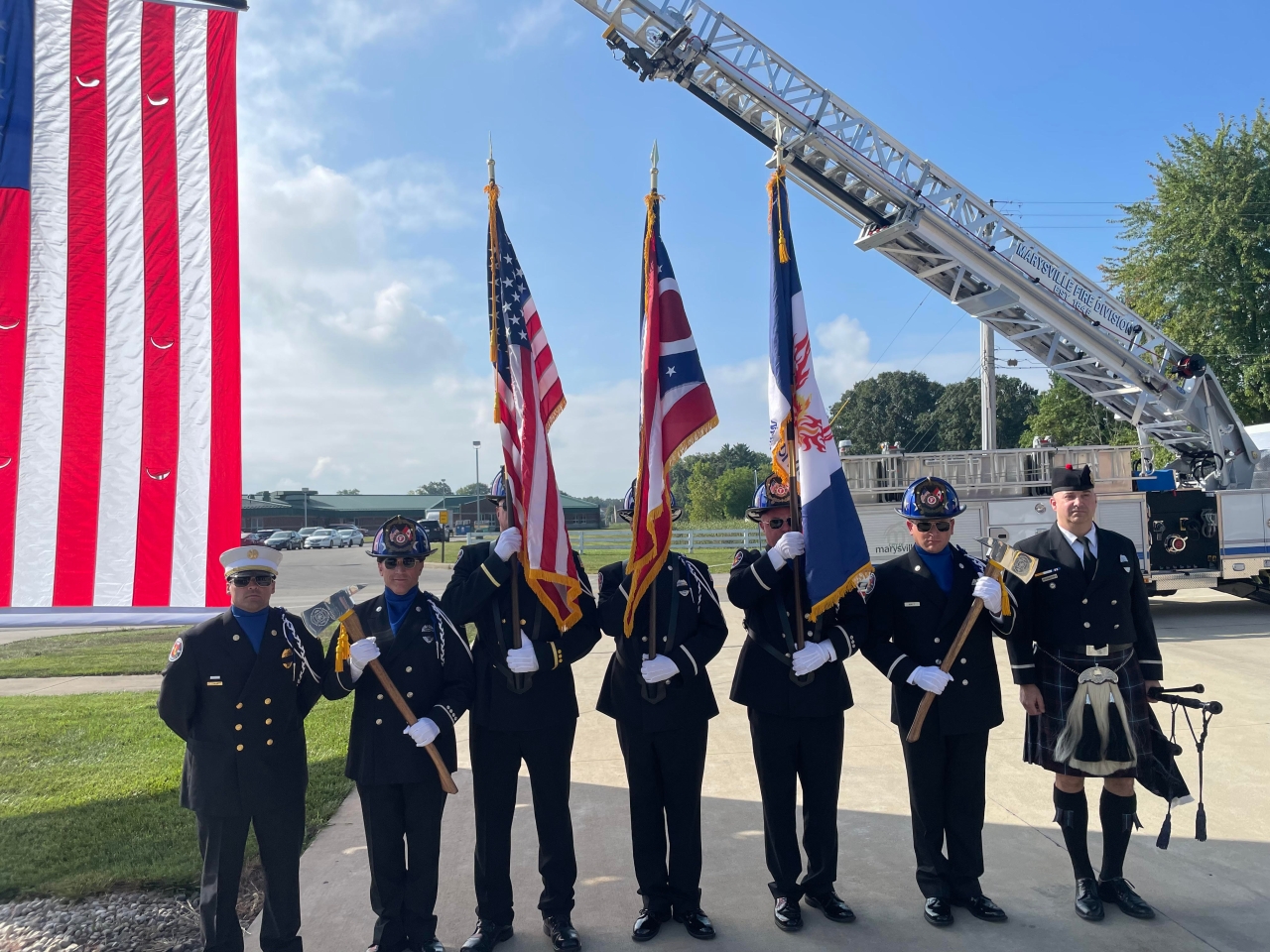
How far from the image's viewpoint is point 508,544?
151 inches

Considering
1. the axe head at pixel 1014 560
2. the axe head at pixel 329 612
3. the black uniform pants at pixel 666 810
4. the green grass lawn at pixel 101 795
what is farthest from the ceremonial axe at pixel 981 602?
the green grass lawn at pixel 101 795

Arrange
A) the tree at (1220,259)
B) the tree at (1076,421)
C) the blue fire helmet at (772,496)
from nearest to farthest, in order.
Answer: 1. the blue fire helmet at (772,496)
2. the tree at (1220,259)
3. the tree at (1076,421)

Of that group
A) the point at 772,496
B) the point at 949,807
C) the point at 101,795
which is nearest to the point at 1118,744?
the point at 949,807

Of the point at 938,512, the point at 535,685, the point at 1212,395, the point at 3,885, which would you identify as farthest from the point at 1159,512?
the point at 3,885

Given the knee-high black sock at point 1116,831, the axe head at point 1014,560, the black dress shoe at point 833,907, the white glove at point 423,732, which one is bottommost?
the black dress shoe at point 833,907


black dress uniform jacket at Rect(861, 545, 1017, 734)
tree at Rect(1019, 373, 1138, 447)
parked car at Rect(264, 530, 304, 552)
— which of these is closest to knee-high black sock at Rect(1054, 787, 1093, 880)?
black dress uniform jacket at Rect(861, 545, 1017, 734)

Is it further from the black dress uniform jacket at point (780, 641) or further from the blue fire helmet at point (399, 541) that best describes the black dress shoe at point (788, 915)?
the blue fire helmet at point (399, 541)

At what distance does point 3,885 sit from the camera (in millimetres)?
4105

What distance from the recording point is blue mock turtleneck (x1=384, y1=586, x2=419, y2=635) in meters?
3.69

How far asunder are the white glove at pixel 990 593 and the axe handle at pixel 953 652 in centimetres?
4

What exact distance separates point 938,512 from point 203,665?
3331 mm

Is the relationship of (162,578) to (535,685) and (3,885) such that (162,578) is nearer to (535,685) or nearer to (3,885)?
(3,885)

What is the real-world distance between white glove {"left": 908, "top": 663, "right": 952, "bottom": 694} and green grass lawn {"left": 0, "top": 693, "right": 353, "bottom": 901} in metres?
3.50

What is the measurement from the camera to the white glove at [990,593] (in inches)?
145
